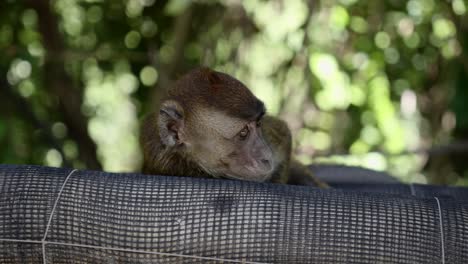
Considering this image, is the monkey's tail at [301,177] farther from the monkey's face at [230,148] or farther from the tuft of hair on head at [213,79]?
the tuft of hair on head at [213,79]

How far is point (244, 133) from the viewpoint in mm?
2248

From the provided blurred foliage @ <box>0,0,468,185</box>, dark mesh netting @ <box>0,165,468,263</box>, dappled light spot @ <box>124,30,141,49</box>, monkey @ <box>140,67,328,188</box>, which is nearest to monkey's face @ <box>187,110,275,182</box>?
monkey @ <box>140,67,328,188</box>

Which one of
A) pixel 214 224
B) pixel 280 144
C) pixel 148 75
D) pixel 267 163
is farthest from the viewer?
pixel 148 75

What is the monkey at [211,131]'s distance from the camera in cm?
221

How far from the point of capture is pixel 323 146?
15.4 feet

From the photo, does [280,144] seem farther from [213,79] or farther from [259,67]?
[259,67]

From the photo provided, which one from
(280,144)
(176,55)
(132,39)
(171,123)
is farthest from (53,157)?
(171,123)

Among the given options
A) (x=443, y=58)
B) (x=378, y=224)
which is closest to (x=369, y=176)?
(x=378, y=224)

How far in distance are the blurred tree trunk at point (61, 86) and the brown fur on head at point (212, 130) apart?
2.35m

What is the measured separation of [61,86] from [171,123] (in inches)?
98.7

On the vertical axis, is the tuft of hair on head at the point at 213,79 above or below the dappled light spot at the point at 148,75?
above

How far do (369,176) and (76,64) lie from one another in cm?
252

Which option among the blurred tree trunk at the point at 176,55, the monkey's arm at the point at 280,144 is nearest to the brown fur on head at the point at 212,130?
the monkey's arm at the point at 280,144

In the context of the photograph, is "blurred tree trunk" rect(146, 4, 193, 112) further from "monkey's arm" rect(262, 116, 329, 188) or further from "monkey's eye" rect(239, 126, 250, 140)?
"monkey's eye" rect(239, 126, 250, 140)
